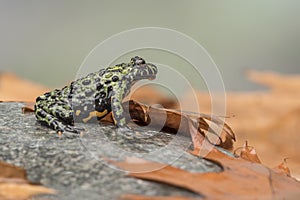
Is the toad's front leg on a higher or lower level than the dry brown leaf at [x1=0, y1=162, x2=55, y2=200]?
higher

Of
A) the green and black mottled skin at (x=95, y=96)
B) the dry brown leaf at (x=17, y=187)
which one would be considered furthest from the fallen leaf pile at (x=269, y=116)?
the dry brown leaf at (x=17, y=187)

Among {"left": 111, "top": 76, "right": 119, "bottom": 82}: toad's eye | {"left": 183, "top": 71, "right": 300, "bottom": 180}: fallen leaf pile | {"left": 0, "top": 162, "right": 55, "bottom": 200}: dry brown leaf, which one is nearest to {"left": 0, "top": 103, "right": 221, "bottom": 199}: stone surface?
{"left": 0, "top": 162, "right": 55, "bottom": 200}: dry brown leaf

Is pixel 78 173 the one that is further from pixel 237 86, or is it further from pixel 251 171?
pixel 237 86

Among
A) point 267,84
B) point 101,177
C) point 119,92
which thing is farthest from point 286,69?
point 101,177

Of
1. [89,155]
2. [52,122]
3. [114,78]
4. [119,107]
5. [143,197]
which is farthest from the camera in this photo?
[114,78]

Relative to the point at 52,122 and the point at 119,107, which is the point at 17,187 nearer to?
the point at 52,122

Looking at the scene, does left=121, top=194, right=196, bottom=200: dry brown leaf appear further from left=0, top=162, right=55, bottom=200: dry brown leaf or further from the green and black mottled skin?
the green and black mottled skin

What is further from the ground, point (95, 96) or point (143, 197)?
point (95, 96)

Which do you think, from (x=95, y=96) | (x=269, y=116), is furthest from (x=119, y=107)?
(x=269, y=116)
